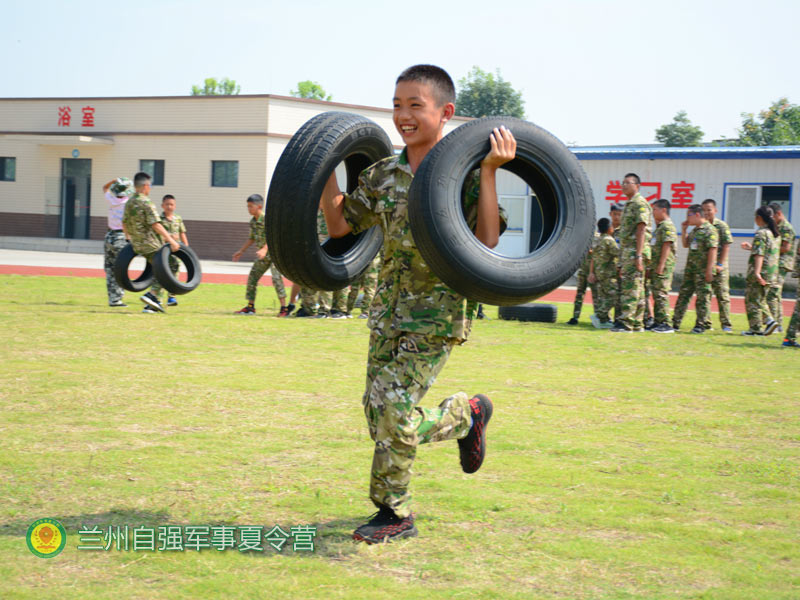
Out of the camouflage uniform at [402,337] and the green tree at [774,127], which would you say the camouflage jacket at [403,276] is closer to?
the camouflage uniform at [402,337]

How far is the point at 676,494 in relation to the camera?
5152 millimetres

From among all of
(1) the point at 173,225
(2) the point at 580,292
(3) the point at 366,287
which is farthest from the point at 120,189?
(2) the point at 580,292

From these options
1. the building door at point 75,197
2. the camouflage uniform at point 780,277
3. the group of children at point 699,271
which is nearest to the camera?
the group of children at point 699,271

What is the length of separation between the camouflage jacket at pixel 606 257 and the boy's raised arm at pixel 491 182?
11361 mm

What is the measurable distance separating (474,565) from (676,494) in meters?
1.80

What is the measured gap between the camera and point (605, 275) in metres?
15.2

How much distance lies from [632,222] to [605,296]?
1.62 m

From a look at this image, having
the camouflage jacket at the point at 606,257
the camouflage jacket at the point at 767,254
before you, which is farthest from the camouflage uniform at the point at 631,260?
the camouflage jacket at the point at 767,254

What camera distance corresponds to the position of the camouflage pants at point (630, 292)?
46.7 ft

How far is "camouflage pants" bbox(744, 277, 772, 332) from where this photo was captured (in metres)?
14.6

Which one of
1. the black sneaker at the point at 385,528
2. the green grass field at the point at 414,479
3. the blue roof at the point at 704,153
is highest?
the blue roof at the point at 704,153

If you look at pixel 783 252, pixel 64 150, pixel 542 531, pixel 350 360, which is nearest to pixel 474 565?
pixel 542 531

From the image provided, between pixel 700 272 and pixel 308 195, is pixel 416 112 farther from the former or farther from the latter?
pixel 700 272

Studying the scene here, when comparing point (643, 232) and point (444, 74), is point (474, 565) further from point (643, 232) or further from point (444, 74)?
point (643, 232)
